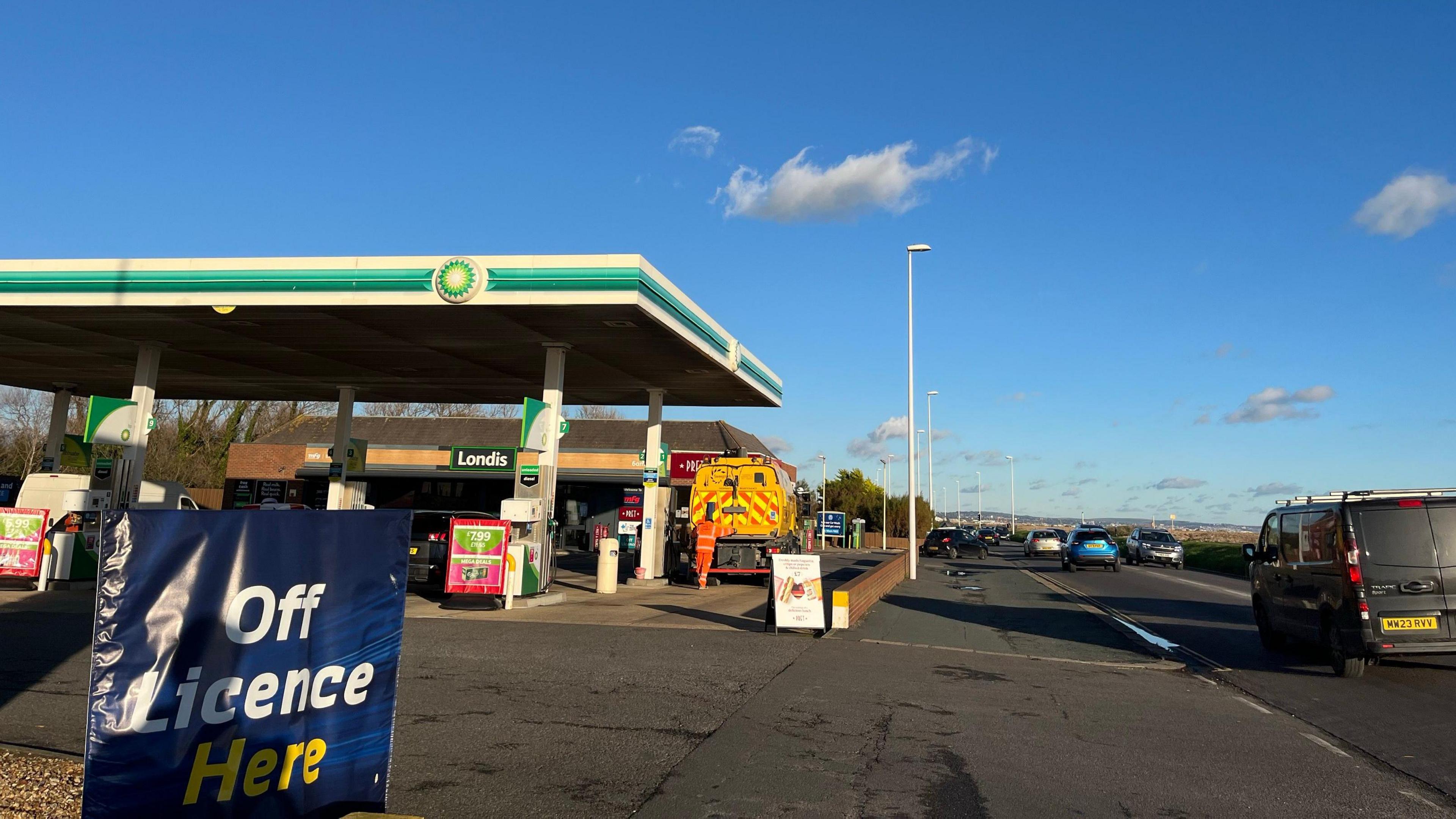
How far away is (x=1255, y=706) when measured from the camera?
930cm

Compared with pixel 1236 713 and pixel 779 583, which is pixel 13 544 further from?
pixel 1236 713

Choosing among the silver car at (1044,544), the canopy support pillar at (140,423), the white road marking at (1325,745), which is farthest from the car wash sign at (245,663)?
the silver car at (1044,544)

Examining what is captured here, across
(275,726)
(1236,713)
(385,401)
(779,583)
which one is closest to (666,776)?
(275,726)

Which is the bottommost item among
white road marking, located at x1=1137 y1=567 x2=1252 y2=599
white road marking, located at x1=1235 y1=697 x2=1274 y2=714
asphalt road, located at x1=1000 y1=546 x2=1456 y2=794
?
white road marking, located at x1=1235 y1=697 x2=1274 y2=714

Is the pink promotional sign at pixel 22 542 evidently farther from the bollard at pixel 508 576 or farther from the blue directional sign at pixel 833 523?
the blue directional sign at pixel 833 523

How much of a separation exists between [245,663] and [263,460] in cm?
4840

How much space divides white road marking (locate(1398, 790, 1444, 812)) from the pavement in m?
0.01

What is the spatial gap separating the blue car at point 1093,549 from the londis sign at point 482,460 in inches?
887

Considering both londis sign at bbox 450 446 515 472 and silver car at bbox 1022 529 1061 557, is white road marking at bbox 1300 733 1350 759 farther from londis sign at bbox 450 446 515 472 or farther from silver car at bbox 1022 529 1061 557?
silver car at bbox 1022 529 1061 557

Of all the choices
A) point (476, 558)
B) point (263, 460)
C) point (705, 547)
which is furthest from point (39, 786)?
point (263, 460)

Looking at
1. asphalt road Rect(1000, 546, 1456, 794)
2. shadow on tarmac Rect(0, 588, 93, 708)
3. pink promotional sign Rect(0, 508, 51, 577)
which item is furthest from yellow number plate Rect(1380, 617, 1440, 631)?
pink promotional sign Rect(0, 508, 51, 577)

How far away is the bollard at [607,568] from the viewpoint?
67.0ft

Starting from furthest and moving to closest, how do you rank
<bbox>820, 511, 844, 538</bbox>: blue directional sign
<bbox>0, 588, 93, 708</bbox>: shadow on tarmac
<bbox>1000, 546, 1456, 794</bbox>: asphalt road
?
<bbox>820, 511, 844, 538</bbox>: blue directional sign < <bbox>0, 588, 93, 708</bbox>: shadow on tarmac < <bbox>1000, 546, 1456, 794</bbox>: asphalt road

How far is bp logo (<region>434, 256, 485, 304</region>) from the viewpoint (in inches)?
659
